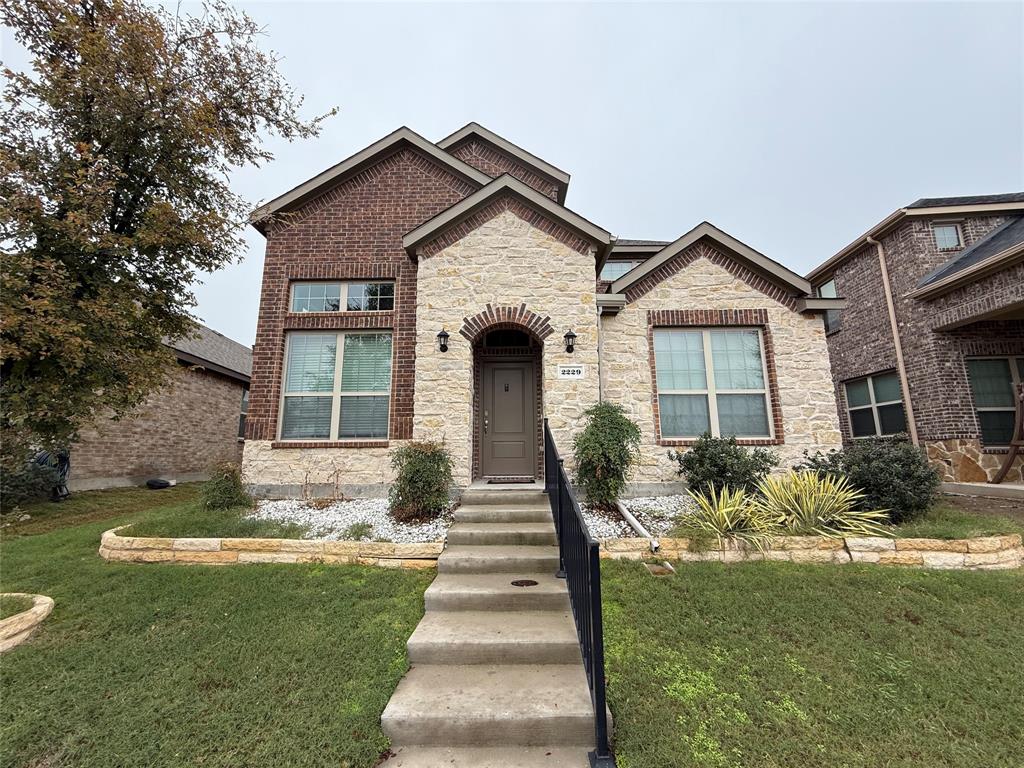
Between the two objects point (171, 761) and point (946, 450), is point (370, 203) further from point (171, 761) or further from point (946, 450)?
point (946, 450)

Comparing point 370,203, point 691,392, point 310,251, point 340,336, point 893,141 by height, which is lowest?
point 691,392

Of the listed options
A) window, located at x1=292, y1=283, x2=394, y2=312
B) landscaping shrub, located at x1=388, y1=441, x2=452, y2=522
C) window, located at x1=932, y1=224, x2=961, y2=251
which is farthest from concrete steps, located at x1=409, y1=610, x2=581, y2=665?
window, located at x1=932, y1=224, x2=961, y2=251

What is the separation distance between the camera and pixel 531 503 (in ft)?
19.6

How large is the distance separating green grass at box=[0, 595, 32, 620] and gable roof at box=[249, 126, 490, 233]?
6.43 meters

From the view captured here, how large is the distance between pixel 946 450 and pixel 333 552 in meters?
12.9

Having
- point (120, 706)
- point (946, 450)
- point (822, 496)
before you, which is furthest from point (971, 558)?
point (120, 706)

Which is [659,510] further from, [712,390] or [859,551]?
[712,390]

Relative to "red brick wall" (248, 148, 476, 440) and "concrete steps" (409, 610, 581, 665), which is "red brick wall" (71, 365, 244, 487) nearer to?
→ "red brick wall" (248, 148, 476, 440)

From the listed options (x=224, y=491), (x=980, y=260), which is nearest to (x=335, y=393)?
(x=224, y=491)

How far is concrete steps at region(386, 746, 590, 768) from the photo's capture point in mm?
2385

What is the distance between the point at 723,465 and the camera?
21.2 feet

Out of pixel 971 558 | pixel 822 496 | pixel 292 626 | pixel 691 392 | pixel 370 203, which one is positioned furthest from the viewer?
pixel 370 203

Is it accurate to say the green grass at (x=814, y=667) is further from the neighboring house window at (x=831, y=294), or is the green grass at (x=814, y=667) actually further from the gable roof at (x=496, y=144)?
the neighboring house window at (x=831, y=294)

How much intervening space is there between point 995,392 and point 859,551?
344 inches
